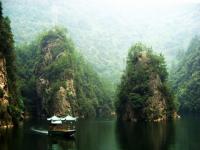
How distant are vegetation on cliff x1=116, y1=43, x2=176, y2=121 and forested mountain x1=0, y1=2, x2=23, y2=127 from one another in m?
42.0

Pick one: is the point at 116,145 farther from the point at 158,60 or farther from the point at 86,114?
the point at 86,114

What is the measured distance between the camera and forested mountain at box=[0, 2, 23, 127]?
103438mm

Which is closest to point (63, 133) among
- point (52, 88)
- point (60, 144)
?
point (60, 144)

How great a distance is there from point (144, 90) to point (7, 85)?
5370cm

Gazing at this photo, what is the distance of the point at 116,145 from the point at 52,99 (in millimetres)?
108937

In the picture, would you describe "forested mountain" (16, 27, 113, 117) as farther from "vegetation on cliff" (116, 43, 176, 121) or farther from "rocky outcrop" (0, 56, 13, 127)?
"rocky outcrop" (0, 56, 13, 127)

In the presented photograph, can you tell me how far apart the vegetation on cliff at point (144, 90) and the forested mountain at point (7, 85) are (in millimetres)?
41957

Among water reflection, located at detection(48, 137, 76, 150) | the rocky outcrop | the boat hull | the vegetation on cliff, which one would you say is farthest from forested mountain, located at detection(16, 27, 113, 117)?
water reflection, located at detection(48, 137, 76, 150)

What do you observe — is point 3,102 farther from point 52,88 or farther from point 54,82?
point 54,82

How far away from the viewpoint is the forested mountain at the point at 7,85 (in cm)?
10344

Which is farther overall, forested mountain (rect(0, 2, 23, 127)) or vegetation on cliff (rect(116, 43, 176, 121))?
vegetation on cliff (rect(116, 43, 176, 121))

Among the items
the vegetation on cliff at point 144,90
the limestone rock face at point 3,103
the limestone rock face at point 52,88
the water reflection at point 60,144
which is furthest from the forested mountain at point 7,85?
the limestone rock face at point 52,88

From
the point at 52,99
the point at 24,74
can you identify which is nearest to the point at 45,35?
the point at 24,74

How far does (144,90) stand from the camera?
150 meters
